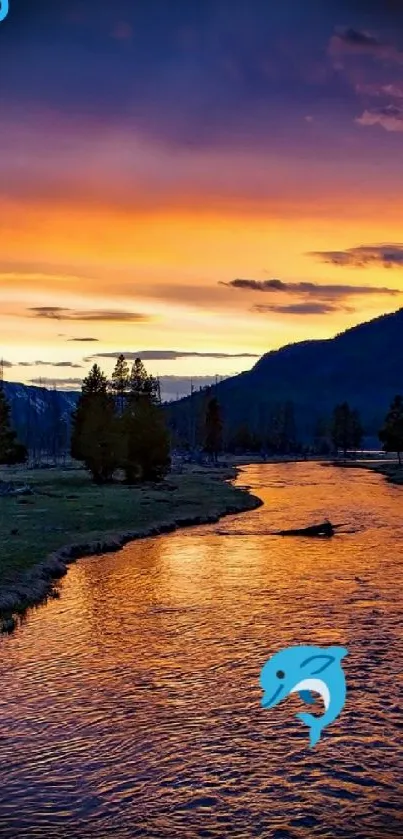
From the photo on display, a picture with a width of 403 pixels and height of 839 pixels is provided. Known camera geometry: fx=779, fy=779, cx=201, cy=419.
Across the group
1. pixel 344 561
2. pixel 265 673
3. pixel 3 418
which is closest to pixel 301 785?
pixel 265 673

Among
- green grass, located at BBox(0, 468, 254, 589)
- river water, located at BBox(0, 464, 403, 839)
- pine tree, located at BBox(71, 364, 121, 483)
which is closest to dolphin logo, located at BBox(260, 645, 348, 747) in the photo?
river water, located at BBox(0, 464, 403, 839)

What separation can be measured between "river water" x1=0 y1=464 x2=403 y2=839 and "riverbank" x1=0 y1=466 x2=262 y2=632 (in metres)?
1.44

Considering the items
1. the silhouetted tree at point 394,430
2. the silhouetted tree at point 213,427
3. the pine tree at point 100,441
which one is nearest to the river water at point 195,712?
the pine tree at point 100,441

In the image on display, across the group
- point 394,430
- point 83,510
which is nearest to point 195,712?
point 83,510

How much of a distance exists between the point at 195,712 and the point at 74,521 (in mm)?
36491

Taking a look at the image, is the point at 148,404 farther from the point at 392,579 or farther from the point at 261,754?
the point at 261,754

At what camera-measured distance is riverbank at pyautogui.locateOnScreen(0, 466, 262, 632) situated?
1345 inches

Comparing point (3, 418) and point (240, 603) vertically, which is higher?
point (3, 418)

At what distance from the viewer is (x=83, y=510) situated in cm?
6206

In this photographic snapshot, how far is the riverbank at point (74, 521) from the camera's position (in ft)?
112

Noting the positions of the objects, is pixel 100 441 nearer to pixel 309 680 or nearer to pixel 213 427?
pixel 309 680

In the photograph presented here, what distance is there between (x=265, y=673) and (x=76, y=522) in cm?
3407

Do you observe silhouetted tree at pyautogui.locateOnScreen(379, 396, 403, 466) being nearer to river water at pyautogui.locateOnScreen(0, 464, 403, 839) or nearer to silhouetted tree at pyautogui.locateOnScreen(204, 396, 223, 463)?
silhouetted tree at pyautogui.locateOnScreen(204, 396, 223, 463)

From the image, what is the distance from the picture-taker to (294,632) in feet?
86.6
